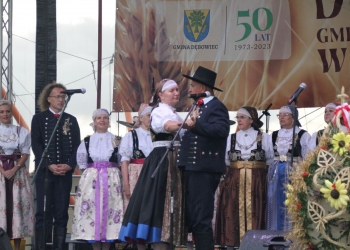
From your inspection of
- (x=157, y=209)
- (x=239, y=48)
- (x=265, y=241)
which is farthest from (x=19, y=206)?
(x=265, y=241)

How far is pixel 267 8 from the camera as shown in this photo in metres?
9.02

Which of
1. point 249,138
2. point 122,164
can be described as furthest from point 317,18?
point 122,164

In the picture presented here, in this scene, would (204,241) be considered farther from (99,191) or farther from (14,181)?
(14,181)

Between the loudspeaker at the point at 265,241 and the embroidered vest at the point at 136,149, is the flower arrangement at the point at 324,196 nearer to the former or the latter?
the loudspeaker at the point at 265,241

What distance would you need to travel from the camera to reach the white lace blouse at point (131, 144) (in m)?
7.38

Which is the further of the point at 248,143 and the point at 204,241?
the point at 248,143

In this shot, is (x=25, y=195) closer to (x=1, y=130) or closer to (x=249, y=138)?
(x=1, y=130)

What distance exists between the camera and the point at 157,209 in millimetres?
5875

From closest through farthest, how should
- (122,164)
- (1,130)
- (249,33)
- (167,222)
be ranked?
(167,222), (122,164), (1,130), (249,33)

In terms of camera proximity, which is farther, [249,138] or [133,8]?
[133,8]

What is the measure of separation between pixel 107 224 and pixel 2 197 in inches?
43.7

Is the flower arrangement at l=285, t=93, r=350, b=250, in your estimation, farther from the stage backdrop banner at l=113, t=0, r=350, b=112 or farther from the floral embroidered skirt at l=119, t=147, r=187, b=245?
the stage backdrop banner at l=113, t=0, r=350, b=112

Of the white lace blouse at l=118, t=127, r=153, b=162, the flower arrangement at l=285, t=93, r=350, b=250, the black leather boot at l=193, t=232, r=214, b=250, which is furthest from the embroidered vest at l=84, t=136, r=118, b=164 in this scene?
the flower arrangement at l=285, t=93, r=350, b=250

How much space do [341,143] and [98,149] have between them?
389 cm
